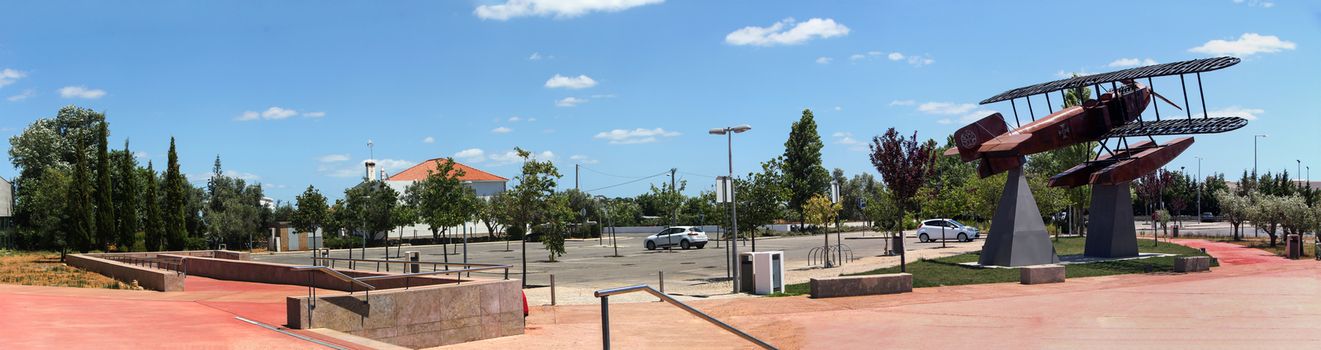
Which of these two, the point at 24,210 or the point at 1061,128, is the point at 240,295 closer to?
the point at 1061,128

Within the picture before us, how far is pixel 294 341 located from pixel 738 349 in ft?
18.3

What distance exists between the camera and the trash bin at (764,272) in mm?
19719

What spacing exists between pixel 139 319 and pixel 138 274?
10.4 metres

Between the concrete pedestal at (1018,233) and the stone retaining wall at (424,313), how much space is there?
15580 mm

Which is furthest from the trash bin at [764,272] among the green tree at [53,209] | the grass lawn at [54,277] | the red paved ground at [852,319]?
the green tree at [53,209]

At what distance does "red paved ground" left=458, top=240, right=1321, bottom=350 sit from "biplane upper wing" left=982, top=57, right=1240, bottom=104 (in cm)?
608

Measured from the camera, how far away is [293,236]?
5953 cm

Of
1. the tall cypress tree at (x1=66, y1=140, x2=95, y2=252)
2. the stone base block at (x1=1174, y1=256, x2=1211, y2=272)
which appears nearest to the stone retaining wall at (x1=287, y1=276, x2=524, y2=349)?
the stone base block at (x1=1174, y1=256, x2=1211, y2=272)

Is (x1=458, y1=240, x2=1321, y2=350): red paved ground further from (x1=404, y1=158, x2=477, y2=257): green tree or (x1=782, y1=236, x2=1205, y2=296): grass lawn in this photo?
(x1=404, y1=158, x2=477, y2=257): green tree

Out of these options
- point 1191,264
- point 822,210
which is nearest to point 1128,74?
point 1191,264

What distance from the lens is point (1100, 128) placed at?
2581 centimetres

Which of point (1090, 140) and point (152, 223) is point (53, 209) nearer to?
point (152, 223)

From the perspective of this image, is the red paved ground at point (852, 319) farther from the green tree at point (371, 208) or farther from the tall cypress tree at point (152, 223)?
the tall cypress tree at point (152, 223)

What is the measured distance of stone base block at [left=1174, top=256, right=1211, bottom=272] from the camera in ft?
75.9
